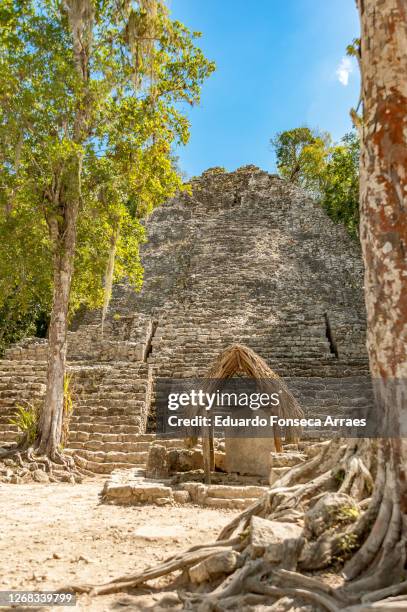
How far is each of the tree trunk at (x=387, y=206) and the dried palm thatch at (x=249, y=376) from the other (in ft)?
11.8

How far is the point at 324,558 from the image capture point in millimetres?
2779

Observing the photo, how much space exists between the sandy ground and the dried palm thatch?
1208mm

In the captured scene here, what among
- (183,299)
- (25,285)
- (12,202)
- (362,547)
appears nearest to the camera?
(362,547)

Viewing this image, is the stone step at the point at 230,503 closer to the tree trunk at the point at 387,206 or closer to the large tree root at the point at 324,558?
the large tree root at the point at 324,558

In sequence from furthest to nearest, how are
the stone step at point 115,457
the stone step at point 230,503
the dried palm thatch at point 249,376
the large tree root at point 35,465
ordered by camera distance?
the stone step at point 115,457 → the large tree root at point 35,465 → the dried palm thatch at point 249,376 → the stone step at point 230,503

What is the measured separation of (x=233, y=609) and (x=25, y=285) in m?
10.00

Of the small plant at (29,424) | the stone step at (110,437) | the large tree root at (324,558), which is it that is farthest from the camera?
the stone step at (110,437)

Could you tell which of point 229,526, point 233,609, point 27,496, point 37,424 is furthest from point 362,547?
point 37,424

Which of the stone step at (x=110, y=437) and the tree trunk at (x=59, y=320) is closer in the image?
the tree trunk at (x=59, y=320)

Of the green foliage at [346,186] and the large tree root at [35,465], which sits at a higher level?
the green foliage at [346,186]

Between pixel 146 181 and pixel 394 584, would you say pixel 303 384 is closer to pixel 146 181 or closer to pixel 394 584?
pixel 146 181

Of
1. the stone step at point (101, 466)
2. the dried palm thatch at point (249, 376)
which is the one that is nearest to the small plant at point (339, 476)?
the dried palm thatch at point (249, 376)

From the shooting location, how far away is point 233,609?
95.3 inches

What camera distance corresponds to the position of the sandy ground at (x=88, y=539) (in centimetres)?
310
